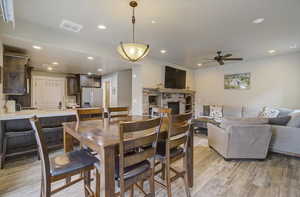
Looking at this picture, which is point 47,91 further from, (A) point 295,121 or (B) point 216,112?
(A) point 295,121

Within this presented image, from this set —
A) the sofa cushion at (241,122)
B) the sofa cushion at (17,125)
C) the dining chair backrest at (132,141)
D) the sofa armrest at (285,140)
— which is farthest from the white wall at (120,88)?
the dining chair backrest at (132,141)

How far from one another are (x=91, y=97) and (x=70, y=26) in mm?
4870

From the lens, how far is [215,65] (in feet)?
20.9

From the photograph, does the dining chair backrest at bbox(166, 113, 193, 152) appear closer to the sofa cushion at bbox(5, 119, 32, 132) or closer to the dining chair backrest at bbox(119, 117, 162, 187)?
the dining chair backrest at bbox(119, 117, 162, 187)

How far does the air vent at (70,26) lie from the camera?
105 inches

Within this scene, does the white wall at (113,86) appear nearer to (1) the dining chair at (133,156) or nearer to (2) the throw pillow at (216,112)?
(2) the throw pillow at (216,112)

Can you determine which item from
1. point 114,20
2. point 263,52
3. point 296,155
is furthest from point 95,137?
point 263,52

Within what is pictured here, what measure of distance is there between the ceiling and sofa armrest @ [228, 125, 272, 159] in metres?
1.95

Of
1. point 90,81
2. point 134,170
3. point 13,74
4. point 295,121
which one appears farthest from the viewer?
point 90,81

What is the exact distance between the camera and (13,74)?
3.06 m

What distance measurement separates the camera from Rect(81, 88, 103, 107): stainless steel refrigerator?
23.4ft

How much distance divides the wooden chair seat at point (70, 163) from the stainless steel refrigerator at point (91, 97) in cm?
601

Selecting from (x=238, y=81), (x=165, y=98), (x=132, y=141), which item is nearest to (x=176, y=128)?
(x=132, y=141)

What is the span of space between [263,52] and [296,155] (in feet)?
10.2
